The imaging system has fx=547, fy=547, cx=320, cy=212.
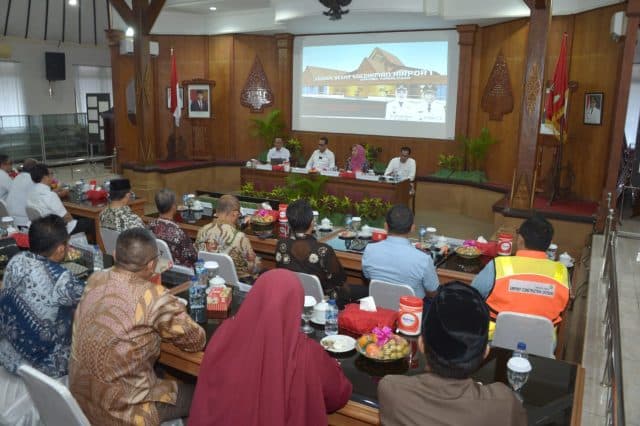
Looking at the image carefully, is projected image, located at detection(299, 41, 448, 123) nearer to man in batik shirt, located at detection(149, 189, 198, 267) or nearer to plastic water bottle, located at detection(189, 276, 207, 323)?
man in batik shirt, located at detection(149, 189, 198, 267)

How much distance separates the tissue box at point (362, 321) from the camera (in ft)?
8.40

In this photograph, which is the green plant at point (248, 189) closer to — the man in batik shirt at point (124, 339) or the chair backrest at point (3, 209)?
the chair backrest at point (3, 209)

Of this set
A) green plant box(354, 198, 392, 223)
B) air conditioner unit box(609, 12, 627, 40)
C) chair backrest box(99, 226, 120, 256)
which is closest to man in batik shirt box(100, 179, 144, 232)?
chair backrest box(99, 226, 120, 256)

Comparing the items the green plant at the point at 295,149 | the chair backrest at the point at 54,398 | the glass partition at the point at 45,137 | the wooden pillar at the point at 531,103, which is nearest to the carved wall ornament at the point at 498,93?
the wooden pillar at the point at 531,103

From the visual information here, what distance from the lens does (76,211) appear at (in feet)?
20.1

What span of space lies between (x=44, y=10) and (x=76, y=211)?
892 centimetres

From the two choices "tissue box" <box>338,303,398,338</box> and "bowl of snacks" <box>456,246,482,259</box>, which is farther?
"bowl of snacks" <box>456,246,482,259</box>

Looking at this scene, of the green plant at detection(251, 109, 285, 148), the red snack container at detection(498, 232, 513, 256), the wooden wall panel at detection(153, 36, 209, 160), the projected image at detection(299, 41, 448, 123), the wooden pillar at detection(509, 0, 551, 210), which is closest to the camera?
the red snack container at detection(498, 232, 513, 256)

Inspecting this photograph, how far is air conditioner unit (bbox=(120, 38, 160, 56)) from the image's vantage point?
10.4 m

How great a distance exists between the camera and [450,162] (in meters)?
9.62

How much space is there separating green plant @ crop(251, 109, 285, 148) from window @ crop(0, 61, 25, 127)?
6189 millimetres

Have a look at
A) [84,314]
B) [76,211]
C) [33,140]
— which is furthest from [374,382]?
[33,140]

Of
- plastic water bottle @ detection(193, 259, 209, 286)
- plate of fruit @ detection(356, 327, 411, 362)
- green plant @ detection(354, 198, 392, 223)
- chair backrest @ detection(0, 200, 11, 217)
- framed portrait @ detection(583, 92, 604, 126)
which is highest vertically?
framed portrait @ detection(583, 92, 604, 126)

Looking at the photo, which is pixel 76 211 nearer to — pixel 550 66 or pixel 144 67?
pixel 144 67
